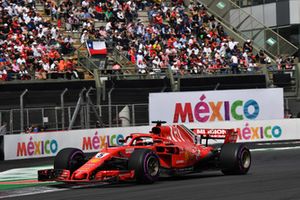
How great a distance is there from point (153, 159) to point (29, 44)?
17.8 meters

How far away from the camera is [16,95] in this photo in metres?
27.0

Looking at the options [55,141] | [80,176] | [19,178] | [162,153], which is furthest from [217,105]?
[80,176]

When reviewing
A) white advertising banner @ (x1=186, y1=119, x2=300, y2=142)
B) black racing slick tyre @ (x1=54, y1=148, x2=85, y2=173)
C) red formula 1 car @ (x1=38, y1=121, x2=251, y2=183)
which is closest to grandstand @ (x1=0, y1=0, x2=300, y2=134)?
white advertising banner @ (x1=186, y1=119, x2=300, y2=142)

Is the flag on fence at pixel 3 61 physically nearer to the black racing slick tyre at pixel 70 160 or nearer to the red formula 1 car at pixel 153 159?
the red formula 1 car at pixel 153 159

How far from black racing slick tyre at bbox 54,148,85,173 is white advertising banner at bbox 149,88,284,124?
14.8 m

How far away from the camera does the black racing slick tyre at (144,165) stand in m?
14.6

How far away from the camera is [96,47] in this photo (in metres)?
33.6

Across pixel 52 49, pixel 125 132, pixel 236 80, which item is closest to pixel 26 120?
pixel 125 132

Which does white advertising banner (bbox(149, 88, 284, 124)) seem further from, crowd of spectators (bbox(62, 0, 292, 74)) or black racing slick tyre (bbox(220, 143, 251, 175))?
black racing slick tyre (bbox(220, 143, 251, 175))

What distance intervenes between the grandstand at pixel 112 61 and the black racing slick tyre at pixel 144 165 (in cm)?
1200

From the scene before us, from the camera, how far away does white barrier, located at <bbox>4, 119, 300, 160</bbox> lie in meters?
25.3

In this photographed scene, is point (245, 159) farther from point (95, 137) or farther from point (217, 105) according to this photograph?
point (217, 105)

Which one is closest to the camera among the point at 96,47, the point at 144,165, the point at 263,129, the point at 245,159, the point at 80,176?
the point at 80,176

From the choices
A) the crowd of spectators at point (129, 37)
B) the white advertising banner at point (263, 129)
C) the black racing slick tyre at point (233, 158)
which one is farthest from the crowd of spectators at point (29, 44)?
the black racing slick tyre at point (233, 158)
